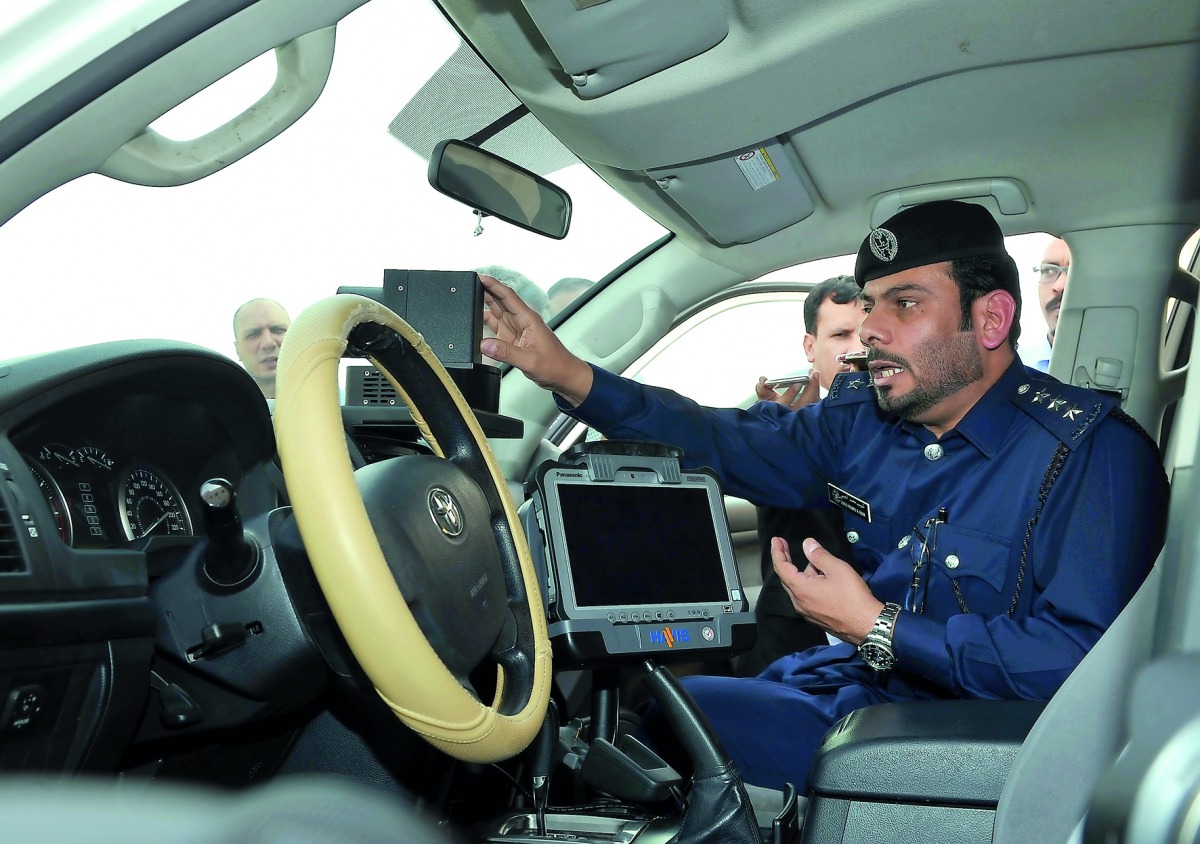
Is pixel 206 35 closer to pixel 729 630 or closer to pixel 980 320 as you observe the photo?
pixel 729 630

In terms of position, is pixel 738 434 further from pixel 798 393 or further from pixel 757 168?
pixel 798 393

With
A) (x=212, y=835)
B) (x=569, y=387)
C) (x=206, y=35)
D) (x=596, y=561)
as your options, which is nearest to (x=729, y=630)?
(x=596, y=561)

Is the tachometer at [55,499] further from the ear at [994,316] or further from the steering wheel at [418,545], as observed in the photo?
the ear at [994,316]

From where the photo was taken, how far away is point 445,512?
122 cm

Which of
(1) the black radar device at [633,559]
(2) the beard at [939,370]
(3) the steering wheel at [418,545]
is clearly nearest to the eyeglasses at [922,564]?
(2) the beard at [939,370]

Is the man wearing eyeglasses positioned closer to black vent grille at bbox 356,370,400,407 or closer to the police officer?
the police officer

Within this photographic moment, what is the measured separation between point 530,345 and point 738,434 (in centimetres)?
54

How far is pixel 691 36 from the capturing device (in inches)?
65.7

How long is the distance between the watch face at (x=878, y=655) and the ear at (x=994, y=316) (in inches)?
29.5

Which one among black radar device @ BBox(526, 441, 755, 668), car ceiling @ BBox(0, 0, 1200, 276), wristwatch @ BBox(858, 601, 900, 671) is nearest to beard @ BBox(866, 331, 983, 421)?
car ceiling @ BBox(0, 0, 1200, 276)

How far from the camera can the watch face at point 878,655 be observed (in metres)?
1.85

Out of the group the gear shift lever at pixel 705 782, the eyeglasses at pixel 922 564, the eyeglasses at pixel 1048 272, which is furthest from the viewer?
the eyeglasses at pixel 1048 272

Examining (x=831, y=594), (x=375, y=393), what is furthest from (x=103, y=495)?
(x=831, y=594)

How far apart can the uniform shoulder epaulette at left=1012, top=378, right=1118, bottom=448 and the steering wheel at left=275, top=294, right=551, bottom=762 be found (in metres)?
1.15
